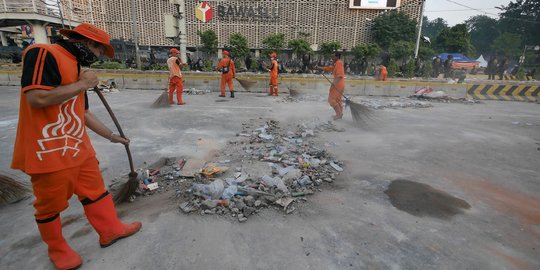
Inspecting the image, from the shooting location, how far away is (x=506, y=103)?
10.8m

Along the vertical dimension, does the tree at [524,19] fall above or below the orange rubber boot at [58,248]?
above

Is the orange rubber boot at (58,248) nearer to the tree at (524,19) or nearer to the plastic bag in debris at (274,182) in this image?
the plastic bag in debris at (274,182)

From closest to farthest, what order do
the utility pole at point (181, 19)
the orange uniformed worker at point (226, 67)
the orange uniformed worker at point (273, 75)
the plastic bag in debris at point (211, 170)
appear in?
1. the plastic bag in debris at point (211, 170)
2. the orange uniformed worker at point (226, 67)
3. the orange uniformed worker at point (273, 75)
4. the utility pole at point (181, 19)

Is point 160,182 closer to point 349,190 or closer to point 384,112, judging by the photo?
point 349,190

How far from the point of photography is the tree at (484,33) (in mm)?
51022

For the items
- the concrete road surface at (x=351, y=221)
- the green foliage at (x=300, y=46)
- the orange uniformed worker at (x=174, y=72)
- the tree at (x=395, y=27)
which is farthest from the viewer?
the tree at (x=395, y=27)

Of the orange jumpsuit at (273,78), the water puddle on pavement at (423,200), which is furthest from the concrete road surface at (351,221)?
the orange jumpsuit at (273,78)

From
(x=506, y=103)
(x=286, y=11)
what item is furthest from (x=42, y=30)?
(x=506, y=103)

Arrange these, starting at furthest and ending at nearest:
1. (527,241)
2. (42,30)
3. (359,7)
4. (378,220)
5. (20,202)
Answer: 1. (359,7)
2. (42,30)
3. (20,202)
4. (378,220)
5. (527,241)

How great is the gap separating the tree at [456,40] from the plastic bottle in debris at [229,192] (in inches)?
1295

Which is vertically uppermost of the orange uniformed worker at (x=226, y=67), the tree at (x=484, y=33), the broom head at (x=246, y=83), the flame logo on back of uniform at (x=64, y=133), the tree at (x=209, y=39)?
the tree at (x=484, y=33)

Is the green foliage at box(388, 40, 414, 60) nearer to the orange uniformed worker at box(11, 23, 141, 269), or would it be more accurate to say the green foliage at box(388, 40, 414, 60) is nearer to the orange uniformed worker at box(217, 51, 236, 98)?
the orange uniformed worker at box(217, 51, 236, 98)

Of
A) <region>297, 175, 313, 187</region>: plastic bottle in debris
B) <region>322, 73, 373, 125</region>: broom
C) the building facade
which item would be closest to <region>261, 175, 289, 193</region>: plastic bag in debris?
<region>297, 175, 313, 187</region>: plastic bottle in debris

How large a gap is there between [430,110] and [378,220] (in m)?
7.34
